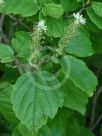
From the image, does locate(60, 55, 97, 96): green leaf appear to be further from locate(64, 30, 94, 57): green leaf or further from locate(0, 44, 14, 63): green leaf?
locate(0, 44, 14, 63): green leaf

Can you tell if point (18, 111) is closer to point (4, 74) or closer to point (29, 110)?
point (29, 110)

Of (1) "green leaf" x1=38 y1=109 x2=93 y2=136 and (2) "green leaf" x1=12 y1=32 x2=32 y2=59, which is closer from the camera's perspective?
(2) "green leaf" x1=12 y1=32 x2=32 y2=59

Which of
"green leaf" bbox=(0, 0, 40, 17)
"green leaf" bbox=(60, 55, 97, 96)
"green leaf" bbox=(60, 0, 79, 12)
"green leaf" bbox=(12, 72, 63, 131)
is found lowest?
"green leaf" bbox=(12, 72, 63, 131)

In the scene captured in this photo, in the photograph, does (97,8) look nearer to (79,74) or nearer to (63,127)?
(79,74)

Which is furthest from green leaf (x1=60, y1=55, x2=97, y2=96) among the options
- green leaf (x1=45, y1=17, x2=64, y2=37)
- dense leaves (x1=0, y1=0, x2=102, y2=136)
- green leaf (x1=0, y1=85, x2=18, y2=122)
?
green leaf (x1=0, y1=85, x2=18, y2=122)

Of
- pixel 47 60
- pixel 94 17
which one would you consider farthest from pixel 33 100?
pixel 94 17

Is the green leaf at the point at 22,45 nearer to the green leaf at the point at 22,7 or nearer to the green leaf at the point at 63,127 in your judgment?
the green leaf at the point at 22,7

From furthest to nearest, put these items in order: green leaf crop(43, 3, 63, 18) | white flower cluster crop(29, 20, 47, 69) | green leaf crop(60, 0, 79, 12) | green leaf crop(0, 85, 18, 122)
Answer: green leaf crop(0, 85, 18, 122) < green leaf crop(60, 0, 79, 12) < green leaf crop(43, 3, 63, 18) < white flower cluster crop(29, 20, 47, 69)
